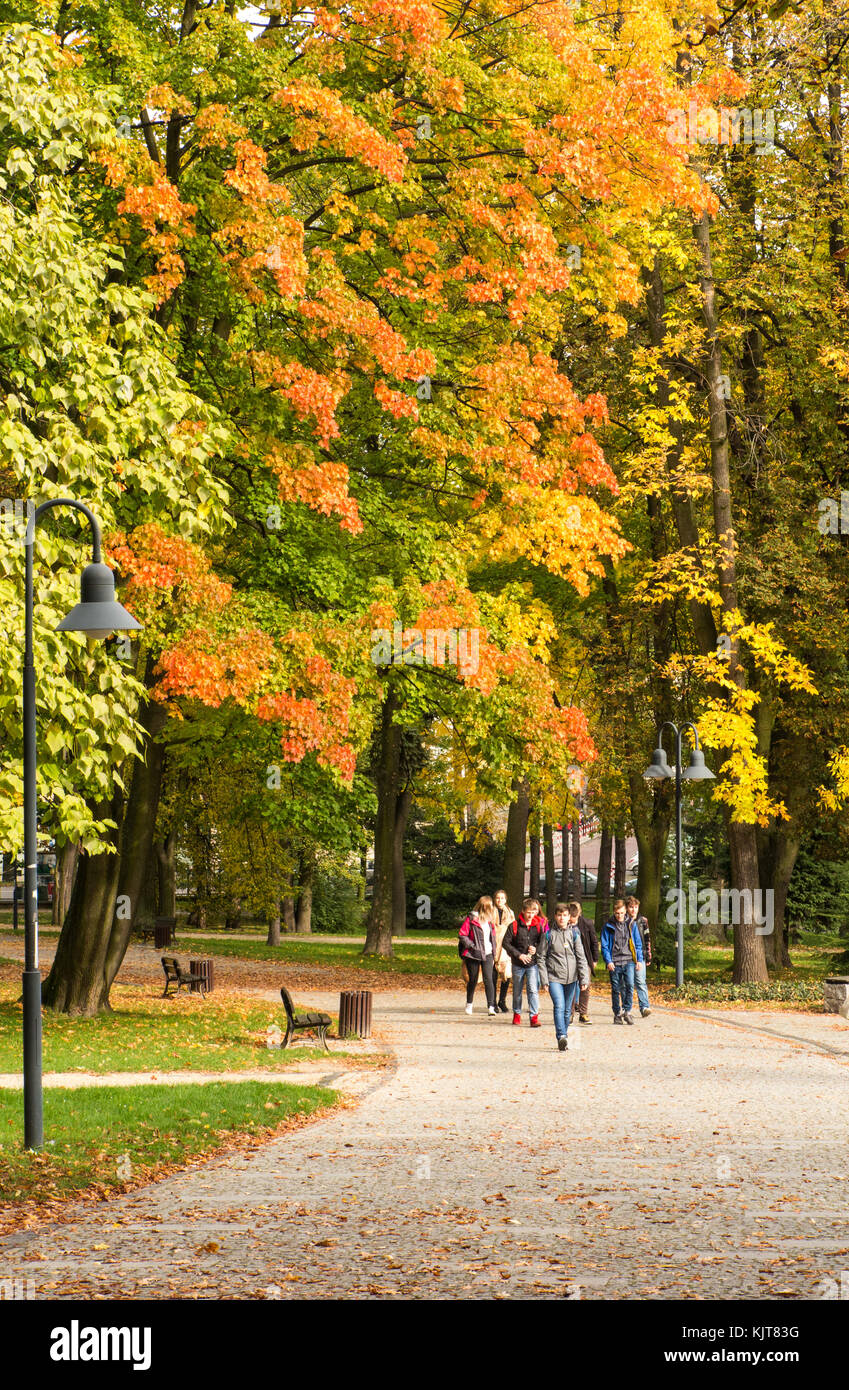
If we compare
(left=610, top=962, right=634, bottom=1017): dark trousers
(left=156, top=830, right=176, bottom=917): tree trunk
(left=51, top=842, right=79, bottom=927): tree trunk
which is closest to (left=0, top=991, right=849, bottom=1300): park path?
(left=610, top=962, right=634, bottom=1017): dark trousers

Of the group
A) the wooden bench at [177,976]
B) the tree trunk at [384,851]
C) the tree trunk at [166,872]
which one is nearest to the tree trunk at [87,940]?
the wooden bench at [177,976]

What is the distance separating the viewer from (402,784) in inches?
1713

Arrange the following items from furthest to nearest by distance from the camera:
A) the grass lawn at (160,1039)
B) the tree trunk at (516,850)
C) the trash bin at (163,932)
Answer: the trash bin at (163,932) < the tree trunk at (516,850) < the grass lawn at (160,1039)

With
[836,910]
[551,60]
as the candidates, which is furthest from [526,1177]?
[836,910]

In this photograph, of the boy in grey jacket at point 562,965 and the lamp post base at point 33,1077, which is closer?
the lamp post base at point 33,1077

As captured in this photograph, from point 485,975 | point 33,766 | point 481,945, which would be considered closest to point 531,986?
point 481,945

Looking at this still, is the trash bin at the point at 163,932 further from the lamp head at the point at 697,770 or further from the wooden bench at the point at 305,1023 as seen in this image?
the wooden bench at the point at 305,1023

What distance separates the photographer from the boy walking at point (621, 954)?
2220 cm

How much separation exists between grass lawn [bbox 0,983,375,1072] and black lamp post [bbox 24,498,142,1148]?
16.8 feet

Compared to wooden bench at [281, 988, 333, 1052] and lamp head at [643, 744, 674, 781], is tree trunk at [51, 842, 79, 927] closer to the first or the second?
lamp head at [643, 744, 674, 781]

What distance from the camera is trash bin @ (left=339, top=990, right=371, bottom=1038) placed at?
64.1 ft

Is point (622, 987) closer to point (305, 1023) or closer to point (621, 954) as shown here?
point (621, 954)

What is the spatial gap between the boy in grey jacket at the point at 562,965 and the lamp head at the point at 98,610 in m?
8.63

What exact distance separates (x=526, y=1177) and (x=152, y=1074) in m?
6.76
